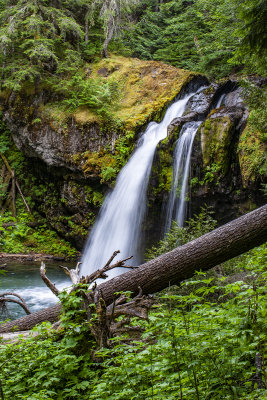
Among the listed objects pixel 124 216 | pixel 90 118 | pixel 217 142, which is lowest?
pixel 124 216

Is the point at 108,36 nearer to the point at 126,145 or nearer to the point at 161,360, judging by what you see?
the point at 126,145

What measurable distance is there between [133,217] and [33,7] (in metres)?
10.3

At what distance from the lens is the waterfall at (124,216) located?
1122 centimetres

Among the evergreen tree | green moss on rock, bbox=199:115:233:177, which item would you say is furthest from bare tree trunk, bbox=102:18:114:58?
green moss on rock, bbox=199:115:233:177

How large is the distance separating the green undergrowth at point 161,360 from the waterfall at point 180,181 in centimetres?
753

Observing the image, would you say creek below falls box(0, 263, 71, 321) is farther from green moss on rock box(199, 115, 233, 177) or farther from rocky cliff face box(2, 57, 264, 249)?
green moss on rock box(199, 115, 233, 177)

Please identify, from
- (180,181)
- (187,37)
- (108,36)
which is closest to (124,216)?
(180,181)

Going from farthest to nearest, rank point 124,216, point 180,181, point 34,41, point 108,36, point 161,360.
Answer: point 108,36 → point 34,41 → point 124,216 → point 180,181 → point 161,360

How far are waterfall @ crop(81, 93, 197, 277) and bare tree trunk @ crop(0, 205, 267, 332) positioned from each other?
6.87 meters

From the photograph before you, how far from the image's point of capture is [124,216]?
11.4 metres

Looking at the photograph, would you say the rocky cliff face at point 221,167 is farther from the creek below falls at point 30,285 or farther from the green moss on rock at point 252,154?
the creek below falls at point 30,285

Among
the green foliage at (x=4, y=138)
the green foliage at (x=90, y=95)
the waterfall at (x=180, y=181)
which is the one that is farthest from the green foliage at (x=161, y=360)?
the green foliage at (x=4, y=138)

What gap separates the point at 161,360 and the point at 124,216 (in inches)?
371

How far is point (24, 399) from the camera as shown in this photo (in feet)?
6.44
